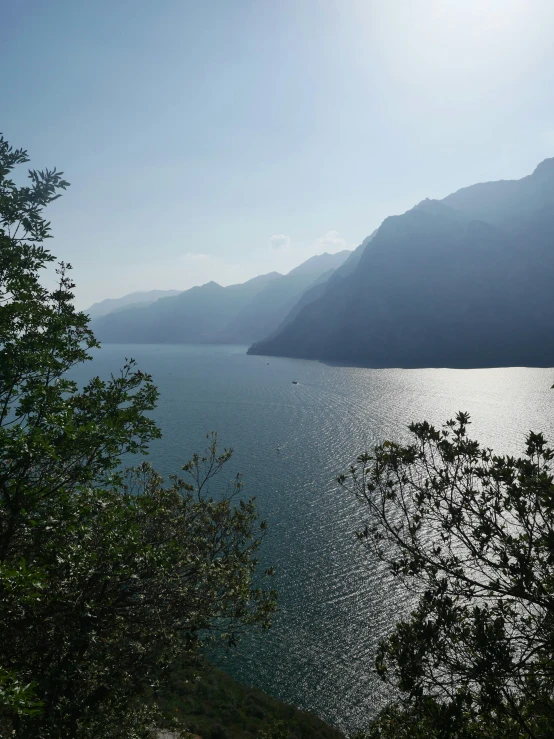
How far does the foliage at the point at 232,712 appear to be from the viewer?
25453 millimetres

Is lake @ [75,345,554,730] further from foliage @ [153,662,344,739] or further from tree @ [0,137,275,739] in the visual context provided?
tree @ [0,137,275,739]

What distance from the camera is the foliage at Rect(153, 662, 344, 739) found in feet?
83.5

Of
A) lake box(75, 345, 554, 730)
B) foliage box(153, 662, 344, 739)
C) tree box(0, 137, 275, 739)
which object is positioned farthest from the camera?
lake box(75, 345, 554, 730)

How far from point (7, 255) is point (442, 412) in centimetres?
10067

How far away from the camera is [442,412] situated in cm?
9906

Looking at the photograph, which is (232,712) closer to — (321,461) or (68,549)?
(68,549)

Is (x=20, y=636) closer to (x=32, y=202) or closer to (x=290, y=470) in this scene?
(x=32, y=202)

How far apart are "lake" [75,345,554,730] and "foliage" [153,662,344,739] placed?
1477 millimetres

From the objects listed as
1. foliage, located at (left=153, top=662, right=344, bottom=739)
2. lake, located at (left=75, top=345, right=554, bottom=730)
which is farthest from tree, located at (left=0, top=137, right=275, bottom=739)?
lake, located at (left=75, top=345, right=554, bottom=730)

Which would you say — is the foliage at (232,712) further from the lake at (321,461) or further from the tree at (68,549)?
the tree at (68,549)

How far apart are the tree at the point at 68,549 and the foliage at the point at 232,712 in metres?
15.3

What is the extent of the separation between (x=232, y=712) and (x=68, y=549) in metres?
27.1

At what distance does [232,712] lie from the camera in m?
27.7

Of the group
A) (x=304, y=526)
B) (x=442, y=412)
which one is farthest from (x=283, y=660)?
(x=442, y=412)
